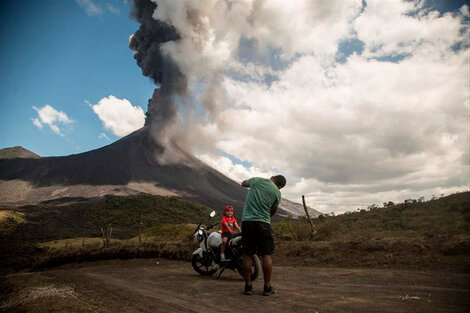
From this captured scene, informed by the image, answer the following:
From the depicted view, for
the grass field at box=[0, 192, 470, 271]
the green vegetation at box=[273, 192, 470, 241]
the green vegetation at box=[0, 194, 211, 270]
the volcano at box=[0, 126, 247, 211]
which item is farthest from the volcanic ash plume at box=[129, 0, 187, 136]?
the green vegetation at box=[273, 192, 470, 241]

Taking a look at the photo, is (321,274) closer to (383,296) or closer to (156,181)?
(383,296)

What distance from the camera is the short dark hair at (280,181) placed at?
21.5ft

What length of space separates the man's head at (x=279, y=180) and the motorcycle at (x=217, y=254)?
1977 millimetres

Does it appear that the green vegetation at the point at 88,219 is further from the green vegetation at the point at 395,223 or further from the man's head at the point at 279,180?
the man's head at the point at 279,180

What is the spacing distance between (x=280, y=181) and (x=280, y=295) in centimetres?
203

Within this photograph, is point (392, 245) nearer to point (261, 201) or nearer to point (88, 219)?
point (261, 201)

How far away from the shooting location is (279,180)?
6574mm

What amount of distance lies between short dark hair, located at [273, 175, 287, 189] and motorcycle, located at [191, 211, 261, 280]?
1987 millimetres

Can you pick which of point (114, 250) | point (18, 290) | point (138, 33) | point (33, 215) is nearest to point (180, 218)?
point (33, 215)

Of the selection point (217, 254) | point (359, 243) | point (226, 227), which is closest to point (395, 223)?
point (359, 243)

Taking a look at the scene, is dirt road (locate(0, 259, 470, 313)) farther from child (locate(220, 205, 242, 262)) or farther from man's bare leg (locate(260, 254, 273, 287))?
child (locate(220, 205, 242, 262))

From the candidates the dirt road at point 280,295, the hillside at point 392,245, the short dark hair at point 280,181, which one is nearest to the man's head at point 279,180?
the short dark hair at point 280,181

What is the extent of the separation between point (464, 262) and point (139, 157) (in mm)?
156616

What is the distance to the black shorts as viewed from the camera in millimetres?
5984
